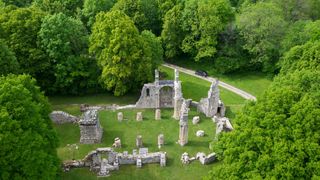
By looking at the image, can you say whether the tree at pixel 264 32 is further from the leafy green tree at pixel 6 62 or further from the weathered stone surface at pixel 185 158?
the leafy green tree at pixel 6 62

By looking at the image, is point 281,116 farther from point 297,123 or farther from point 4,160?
point 4,160

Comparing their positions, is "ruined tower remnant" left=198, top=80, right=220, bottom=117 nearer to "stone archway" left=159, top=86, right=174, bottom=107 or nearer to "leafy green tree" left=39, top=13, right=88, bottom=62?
"stone archway" left=159, top=86, right=174, bottom=107

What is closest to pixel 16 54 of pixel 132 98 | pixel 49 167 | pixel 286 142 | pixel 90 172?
pixel 132 98

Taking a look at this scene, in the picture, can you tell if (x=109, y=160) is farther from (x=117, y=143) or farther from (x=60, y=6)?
(x=60, y=6)

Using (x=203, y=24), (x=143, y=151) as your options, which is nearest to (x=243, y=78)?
(x=203, y=24)

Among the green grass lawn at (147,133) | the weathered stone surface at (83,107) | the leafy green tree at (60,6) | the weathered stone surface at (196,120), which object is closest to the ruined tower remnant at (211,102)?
the green grass lawn at (147,133)
